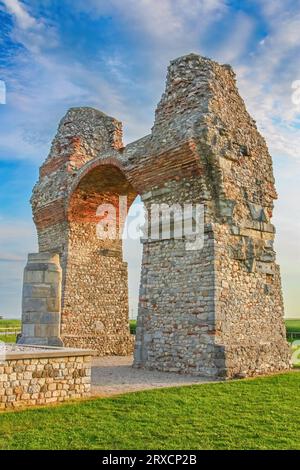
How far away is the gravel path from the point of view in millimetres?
8773

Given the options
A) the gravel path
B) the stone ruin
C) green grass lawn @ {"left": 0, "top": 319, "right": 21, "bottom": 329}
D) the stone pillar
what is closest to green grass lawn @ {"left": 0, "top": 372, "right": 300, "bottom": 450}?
the gravel path

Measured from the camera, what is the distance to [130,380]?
991 centimetres

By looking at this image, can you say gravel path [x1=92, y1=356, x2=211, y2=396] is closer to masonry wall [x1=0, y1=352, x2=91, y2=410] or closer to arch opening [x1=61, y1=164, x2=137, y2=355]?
masonry wall [x1=0, y1=352, x2=91, y2=410]

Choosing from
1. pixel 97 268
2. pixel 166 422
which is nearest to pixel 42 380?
pixel 166 422

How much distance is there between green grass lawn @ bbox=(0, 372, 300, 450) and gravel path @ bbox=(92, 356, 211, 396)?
27.6 inches

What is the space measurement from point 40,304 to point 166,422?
496 cm

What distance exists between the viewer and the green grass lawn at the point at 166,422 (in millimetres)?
5562

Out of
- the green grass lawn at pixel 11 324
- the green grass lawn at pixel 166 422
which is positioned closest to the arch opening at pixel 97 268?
the green grass lawn at pixel 166 422

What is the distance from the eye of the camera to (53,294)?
35.2 feet

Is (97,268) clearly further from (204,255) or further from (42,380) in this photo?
(42,380)

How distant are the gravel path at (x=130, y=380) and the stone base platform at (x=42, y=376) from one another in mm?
622
